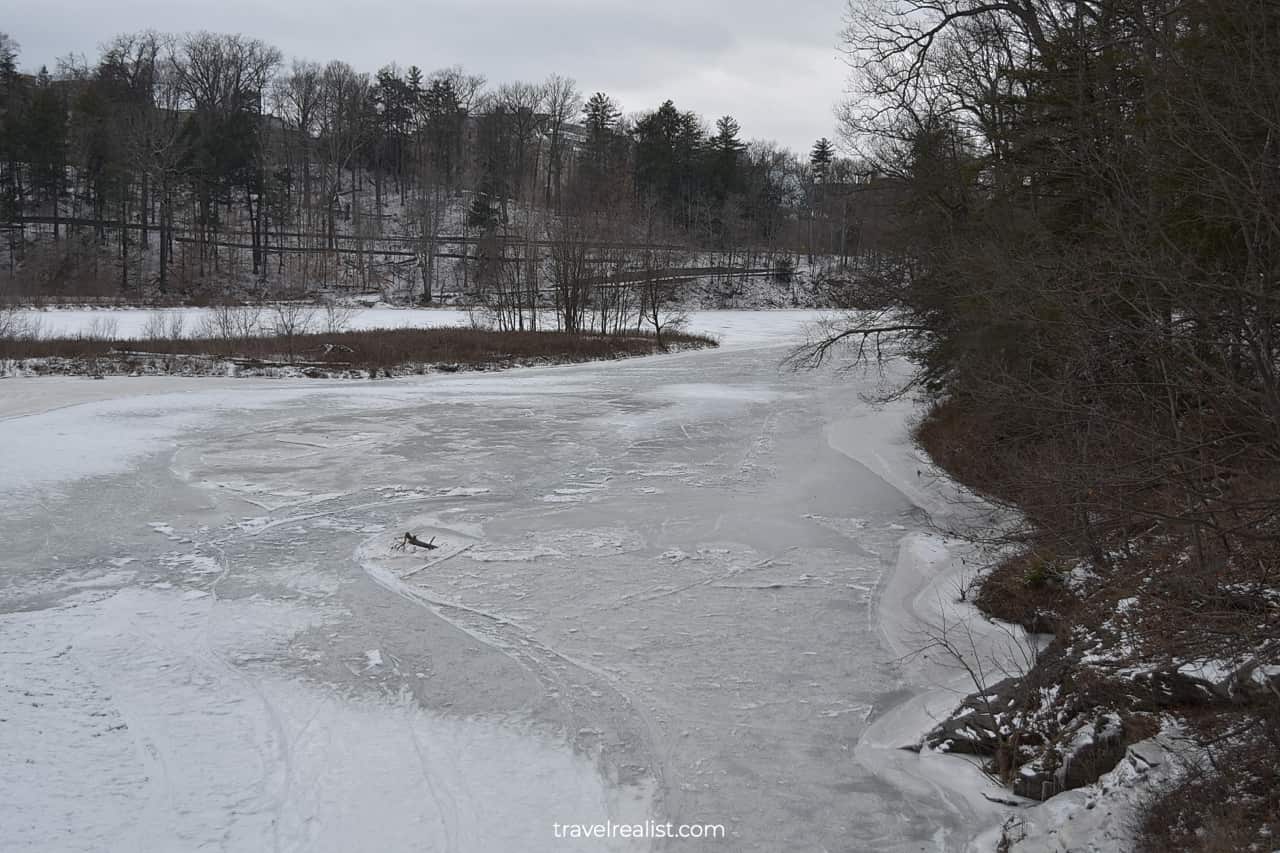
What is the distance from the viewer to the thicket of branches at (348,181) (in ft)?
163

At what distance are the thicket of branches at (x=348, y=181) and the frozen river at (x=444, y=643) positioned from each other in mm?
24104

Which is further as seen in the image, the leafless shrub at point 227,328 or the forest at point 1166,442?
the leafless shrub at point 227,328

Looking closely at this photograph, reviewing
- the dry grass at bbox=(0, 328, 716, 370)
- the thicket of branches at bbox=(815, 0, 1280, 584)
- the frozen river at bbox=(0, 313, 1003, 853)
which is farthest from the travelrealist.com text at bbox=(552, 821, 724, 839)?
the dry grass at bbox=(0, 328, 716, 370)

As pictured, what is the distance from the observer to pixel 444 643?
744 centimetres

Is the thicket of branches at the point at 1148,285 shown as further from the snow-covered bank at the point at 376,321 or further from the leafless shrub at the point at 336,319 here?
the leafless shrub at the point at 336,319

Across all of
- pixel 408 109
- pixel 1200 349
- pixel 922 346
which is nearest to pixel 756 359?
pixel 922 346

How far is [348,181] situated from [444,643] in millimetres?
67819

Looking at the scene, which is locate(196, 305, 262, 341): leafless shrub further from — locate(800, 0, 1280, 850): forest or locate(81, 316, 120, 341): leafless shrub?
locate(800, 0, 1280, 850): forest

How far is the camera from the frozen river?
5.17m

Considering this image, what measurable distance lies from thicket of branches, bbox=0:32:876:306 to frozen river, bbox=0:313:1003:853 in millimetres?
24104

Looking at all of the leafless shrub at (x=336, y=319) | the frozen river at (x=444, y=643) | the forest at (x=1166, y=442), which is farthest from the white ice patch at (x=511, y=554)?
the leafless shrub at (x=336, y=319)

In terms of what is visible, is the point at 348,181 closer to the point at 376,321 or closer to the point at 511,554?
the point at 376,321

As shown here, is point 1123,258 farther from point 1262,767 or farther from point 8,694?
point 8,694

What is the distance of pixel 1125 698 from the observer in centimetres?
573
